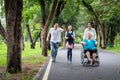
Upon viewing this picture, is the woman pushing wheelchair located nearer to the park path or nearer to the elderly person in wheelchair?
the elderly person in wheelchair

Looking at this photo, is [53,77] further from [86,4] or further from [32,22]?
[32,22]

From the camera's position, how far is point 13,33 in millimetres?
12977

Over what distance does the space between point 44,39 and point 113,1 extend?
31.3ft

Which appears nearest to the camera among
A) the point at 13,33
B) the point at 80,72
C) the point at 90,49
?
the point at 13,33

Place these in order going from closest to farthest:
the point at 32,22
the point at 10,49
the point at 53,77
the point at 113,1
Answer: the point at 53,77
the point at 10,49
the point at 113,1
the point at 32,22

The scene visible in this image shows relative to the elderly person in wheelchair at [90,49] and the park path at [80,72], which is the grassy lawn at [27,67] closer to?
the park path at [80,72]

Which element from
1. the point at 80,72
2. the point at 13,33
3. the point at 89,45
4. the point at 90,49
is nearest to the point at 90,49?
the point at 90,49

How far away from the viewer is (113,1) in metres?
32.1

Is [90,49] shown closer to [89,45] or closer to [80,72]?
[89,45]

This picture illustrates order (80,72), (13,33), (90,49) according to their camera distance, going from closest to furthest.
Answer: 1. (13,33)
2. (80,72)
3. (90,49)

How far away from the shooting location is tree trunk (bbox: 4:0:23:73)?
12844 millimetres

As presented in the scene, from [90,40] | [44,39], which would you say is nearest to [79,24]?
[44,39]

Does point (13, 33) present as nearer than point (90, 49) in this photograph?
Yes

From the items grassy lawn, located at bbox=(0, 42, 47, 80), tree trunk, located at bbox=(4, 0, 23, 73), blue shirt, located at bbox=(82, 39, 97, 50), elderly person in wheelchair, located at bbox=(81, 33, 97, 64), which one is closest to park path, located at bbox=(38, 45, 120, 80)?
grassy lawn, located at bbox=(0, 42, 47, 80)
